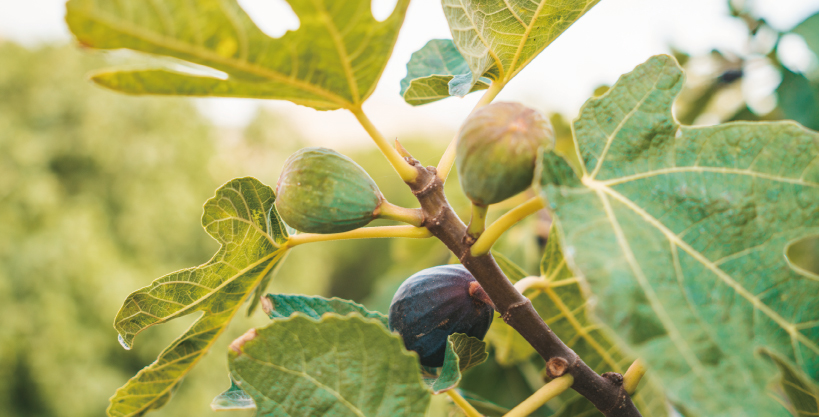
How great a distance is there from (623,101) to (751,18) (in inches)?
83.3

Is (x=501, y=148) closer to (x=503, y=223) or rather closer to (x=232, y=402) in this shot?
(x=503, y=223)

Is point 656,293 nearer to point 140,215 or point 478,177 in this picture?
point 478,177

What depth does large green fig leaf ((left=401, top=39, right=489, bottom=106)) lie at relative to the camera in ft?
3.21

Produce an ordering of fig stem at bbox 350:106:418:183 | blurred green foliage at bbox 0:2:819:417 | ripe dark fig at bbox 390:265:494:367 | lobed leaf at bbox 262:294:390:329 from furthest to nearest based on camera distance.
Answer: blurred green foliage at bbox 0:2:819:417
lobed leaf at bbox 262:294:390:329
ripe dark fig at bbox 390:265:494:367
fig stem at bbox 350:106:418:183

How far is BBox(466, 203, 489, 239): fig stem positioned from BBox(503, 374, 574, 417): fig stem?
0.24 meters

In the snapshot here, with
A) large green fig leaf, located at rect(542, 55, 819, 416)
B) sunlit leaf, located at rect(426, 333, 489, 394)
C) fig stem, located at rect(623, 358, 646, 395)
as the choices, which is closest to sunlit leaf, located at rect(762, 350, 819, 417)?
fig stem, located at rect(623, 358, 646, 395)

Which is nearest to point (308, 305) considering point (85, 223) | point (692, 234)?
point (692, 234)

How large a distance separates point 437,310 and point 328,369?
21 centimetres

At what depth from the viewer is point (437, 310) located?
Answer: 31.3 inches

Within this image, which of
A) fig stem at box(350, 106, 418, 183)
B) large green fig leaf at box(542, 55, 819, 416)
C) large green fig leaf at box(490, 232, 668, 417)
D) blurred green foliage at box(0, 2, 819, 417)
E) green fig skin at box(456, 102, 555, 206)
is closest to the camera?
large green fig leaf at box(542, 55, 819, 416)

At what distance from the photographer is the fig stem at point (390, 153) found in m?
0.69

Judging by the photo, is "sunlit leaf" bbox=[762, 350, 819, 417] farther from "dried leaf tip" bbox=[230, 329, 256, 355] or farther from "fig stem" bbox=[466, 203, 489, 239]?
"dried leaf tip" bbox=[230, 329, 256, 355]

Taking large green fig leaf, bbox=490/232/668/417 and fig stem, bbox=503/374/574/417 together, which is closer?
fig stem, bbox=503/374/574/417

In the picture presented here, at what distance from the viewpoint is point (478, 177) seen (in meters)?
0.60
